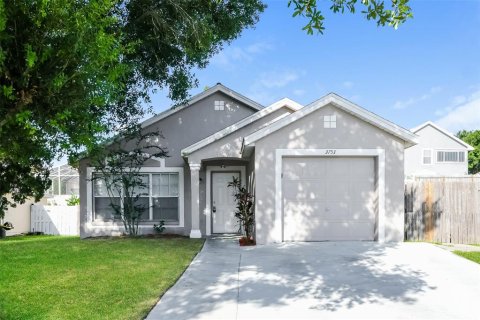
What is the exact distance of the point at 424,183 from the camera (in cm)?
1178

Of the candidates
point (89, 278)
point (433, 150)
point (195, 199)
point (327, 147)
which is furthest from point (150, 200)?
point (433, 150)

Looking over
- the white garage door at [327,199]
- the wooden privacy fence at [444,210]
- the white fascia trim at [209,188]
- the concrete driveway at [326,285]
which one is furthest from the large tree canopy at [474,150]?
the concrete driveway at [326,285]

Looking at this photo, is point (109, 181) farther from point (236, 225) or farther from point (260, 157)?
point (260, 157)

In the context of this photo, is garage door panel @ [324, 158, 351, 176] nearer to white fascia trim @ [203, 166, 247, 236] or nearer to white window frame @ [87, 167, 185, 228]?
white fascia trim @ [203, 166, 247, 236]

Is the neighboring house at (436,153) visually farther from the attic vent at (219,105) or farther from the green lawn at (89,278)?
the green lawn at (89,278)

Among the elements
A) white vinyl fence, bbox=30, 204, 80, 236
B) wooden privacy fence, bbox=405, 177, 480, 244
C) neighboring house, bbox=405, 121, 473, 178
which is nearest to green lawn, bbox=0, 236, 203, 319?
wooden privacy fence, bbox=405, 177, 480, 244

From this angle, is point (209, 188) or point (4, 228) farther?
point (4, 228)

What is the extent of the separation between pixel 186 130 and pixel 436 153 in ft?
86.7

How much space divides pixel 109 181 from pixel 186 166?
2.73 meters

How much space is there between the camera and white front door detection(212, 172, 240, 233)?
14531 millimetres

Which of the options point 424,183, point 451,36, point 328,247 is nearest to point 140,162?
point 328,247

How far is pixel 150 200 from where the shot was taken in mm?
14359

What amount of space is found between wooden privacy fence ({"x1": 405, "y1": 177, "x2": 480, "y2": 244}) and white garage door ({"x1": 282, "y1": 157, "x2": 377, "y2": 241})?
1.34 meters

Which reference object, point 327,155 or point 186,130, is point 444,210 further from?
point 186,130
